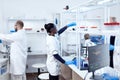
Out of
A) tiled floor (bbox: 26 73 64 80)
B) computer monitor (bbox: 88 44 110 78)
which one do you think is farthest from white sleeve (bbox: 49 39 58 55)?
tiled floor (bbox: 26 73 64 80)

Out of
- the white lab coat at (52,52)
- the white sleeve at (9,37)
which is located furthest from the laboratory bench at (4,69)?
the white lab coat at (52,52)

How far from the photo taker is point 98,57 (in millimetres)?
2004

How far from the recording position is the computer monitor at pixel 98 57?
1953 millimetres

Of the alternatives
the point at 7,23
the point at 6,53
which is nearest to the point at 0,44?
the point at 6,53

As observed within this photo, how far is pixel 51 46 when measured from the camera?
277 cm

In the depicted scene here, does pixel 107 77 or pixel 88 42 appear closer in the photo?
pixel 107 77

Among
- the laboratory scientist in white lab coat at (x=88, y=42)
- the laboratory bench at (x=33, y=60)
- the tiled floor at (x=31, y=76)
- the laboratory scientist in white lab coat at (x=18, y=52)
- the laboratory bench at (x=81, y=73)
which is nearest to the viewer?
the laboratory bench at (x=81, y=73)

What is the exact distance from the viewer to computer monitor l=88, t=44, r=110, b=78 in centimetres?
195

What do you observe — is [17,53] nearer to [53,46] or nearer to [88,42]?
[53,46]

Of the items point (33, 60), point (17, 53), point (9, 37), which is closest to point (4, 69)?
point (17, 53)

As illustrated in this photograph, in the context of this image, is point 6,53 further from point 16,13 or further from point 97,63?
point 97,63

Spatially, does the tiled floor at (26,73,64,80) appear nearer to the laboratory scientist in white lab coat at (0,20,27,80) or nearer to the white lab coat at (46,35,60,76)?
the laboratory scientist in white lab coat at (0,20,27,80)

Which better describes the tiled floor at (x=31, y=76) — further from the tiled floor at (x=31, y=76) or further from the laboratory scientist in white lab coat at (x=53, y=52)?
the laboratory scientist in white lab coat at (x=53, y=52)

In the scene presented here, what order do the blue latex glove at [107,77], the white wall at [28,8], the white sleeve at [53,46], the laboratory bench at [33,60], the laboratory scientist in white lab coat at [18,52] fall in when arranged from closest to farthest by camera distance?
1. the blue latex glove at [107,77]
2. the white sleeve at [53,46]
3. the laboratory scientist in white lab coat at [18,52]
4. the white wall at [28,8]
5. the laboratory bench at [33,60]
